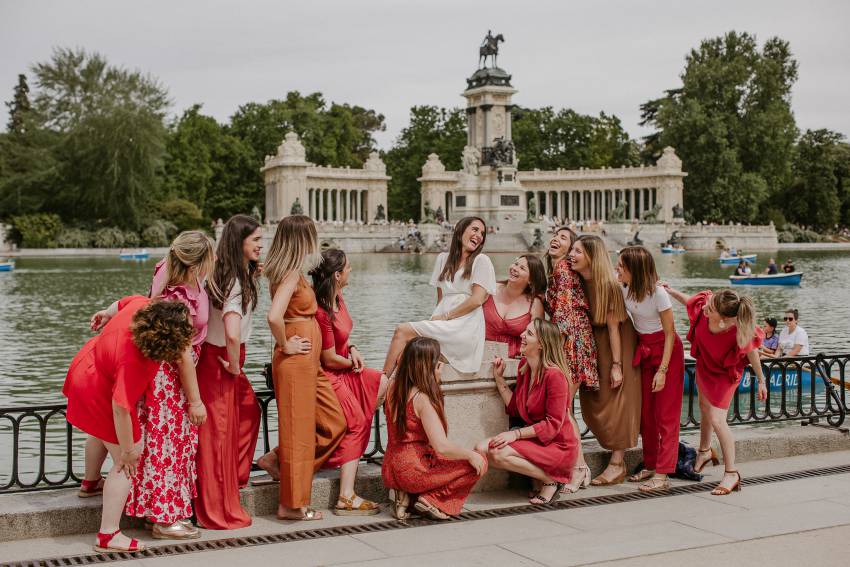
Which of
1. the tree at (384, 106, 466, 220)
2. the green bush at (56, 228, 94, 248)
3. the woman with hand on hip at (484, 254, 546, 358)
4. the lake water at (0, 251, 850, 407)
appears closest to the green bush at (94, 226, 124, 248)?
the green bush at (56, 228, 94, 248)

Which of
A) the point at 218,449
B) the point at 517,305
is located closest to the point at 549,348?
the point at 517,305

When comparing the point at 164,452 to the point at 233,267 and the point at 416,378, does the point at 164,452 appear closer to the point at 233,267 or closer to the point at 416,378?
the point at 233,267

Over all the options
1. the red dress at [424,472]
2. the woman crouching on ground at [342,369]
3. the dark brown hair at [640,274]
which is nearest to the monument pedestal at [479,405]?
the red dress at [424,472]

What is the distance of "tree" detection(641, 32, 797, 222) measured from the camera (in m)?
79.1

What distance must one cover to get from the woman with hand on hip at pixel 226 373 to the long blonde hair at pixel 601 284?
8.24 feet

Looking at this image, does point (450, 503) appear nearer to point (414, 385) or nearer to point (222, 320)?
point (414, 385)

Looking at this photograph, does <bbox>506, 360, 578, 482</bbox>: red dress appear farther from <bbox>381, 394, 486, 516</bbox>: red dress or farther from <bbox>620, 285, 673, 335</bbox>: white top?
<bbox>620, 285, 673, 335</bbox>: white top

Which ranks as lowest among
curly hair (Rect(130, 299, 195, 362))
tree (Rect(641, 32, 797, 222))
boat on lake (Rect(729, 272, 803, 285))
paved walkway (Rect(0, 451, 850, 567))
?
paved walkway (Rect(0, 451, 850, 567))

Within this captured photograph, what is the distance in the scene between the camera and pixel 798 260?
58.2 m

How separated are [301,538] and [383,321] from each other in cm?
1823

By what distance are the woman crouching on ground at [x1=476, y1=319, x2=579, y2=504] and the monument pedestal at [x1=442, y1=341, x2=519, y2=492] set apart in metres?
0.24

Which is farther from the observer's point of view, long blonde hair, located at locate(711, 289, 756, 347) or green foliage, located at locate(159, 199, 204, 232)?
green foliage, located at locate(159, 199, 204, 232)

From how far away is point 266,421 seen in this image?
7.52 metres

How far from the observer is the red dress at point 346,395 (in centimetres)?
707
